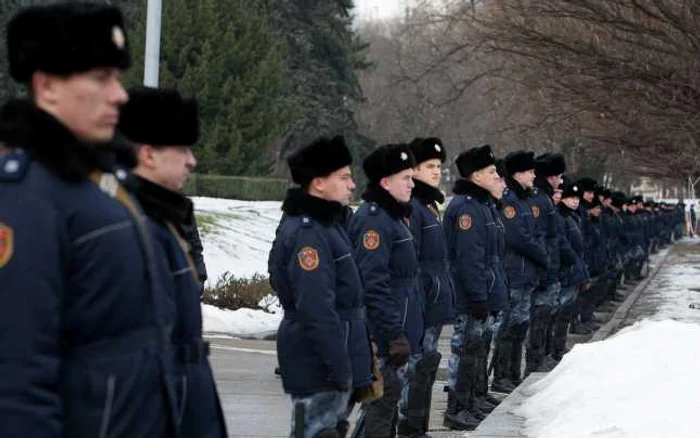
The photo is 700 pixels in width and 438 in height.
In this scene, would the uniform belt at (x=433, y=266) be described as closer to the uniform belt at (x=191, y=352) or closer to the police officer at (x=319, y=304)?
the police officer at (x=319, y=304)

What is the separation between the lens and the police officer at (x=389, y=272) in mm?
8195

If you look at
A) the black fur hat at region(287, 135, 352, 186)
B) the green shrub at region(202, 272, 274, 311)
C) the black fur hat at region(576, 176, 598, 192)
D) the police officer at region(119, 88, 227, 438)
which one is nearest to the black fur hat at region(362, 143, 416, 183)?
the black fur hat at region(287, 135, 352, 186)

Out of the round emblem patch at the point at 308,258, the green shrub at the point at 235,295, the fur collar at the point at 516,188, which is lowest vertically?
the green shrub at the point at 235,295

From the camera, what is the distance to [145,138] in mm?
4398

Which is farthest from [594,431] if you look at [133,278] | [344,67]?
[344,67]

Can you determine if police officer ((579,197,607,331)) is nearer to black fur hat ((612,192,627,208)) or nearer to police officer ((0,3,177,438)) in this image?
black fur hat ((612,192,627,208))

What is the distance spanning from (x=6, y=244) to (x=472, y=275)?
7.75 meters

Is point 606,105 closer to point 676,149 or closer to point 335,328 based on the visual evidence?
point 676,149

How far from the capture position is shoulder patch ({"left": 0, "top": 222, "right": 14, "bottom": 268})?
130 inches

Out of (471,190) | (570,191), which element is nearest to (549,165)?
(570,191)

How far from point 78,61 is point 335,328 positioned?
3.10 meters

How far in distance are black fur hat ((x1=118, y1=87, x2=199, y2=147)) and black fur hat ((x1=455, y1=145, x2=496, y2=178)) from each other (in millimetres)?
7091

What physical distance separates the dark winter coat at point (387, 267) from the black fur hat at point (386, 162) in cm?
9

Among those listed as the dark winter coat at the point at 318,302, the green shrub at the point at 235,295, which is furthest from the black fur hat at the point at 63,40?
the green shrub at the point at 235,295
